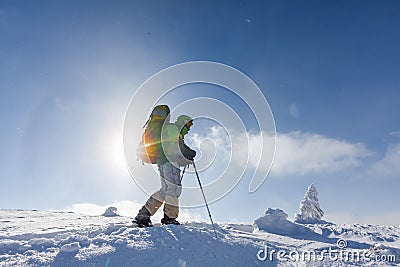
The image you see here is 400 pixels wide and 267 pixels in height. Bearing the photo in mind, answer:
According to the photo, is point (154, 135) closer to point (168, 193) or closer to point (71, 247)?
point (168, 193)

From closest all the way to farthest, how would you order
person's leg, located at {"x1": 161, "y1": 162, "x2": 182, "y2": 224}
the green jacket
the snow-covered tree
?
person's leg, located at {"x1": 161, "y1": 162, "x2": 182, "y2": 224} < the green jacket < the snow-covered tree

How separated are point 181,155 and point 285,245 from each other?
3.36 metres

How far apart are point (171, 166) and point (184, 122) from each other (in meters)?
1.23

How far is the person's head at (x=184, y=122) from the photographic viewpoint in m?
8.63

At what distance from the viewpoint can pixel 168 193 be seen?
26.8ft

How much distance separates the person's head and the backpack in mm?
321

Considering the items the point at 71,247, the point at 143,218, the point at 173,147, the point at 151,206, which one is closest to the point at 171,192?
the point at 151,206

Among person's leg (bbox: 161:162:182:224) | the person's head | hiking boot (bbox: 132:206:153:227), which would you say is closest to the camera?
hiking boot (bbox: 132:206:153:227)

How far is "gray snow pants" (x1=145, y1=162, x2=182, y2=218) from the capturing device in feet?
26.3

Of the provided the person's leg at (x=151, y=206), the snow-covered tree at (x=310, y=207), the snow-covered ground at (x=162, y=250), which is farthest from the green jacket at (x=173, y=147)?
the snow-covered tree at (x=310, y=207)

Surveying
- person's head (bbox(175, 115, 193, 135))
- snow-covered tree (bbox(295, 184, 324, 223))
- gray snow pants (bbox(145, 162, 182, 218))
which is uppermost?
person's head (bbox(175, 115, 193, 135))

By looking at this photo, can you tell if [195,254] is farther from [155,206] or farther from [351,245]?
[351,245]

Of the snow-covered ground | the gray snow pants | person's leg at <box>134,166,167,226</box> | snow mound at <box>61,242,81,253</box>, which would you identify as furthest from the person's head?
snow mound at <box>61,242,81,253</box>

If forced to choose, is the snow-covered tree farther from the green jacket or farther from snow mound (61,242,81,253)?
snow mound (61,242,81,253)
